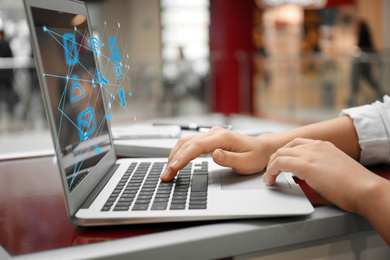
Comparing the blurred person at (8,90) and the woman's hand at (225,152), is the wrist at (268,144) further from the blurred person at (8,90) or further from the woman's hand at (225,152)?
the blurred person at (8,90)

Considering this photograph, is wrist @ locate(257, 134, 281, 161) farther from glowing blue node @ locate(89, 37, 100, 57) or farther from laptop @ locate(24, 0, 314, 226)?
glowing blue node @ locate(89, 37, 100, 57)

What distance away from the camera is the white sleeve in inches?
29.1

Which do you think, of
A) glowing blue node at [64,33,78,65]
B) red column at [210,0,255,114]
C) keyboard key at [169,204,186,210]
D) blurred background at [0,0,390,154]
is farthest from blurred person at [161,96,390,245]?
red column at [210,0,255,114]

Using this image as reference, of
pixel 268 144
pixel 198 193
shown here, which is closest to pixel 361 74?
pixel 268 144

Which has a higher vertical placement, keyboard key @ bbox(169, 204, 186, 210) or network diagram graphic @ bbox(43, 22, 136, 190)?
network diagram graphic @ bbox(43, 22, 136, 190)

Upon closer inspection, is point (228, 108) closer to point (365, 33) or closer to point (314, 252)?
point (365, 33)

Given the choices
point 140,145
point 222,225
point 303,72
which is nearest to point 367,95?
point 303,72

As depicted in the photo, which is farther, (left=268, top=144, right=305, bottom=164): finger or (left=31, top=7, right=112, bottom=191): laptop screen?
(left=268, top=144, right=305, bottom=164): finger

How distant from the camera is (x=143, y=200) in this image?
20.1 inches

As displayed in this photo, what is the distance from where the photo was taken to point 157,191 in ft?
1.80

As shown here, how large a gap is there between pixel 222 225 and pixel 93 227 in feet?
0.54

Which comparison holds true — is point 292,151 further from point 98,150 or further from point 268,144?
point 98,150

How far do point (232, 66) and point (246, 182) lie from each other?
204 inches

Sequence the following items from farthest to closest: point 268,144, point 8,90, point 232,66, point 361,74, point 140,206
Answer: point 232,66 → point 361,74 → point 8,90 → point 268,144 → point 140,206
